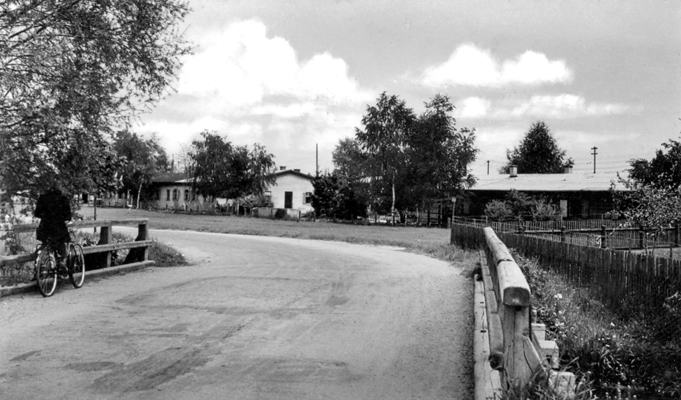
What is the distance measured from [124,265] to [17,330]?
6.21 meters

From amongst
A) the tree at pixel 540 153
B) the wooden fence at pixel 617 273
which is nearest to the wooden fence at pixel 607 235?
the wooden fence at pixel 617 273

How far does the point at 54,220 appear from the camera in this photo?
10.5 meters

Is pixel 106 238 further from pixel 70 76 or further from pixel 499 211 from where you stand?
pixel 499 211

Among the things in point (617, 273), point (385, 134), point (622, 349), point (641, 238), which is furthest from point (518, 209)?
point (622, 349)

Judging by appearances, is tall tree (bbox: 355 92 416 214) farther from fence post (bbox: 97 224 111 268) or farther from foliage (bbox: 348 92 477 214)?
fence post (bbox: 97 224 111 268)

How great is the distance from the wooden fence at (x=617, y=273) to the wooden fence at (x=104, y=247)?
9050 millimetres

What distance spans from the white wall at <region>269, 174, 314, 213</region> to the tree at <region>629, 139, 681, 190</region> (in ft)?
123

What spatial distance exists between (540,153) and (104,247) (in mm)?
93764

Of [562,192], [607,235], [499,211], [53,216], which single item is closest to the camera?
[53,216]

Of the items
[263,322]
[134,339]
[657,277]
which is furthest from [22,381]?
[657,277]

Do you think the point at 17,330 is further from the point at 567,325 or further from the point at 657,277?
the point at 657,277

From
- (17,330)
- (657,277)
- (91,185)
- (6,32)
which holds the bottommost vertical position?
(17,330)

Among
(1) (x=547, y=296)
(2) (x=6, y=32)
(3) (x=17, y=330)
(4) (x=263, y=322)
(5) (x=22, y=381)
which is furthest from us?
(2) (x=6, y=32)

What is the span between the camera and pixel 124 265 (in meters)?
13.5
